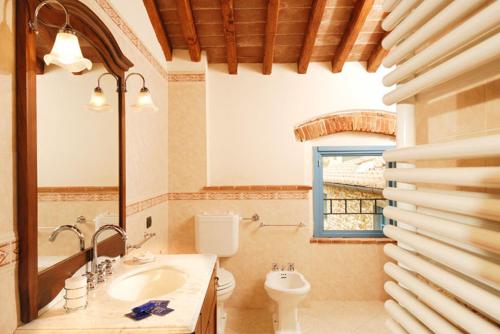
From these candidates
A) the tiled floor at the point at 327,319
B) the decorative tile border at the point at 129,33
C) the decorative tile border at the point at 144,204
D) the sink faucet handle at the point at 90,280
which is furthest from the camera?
the tiled floor at the point at 327,319

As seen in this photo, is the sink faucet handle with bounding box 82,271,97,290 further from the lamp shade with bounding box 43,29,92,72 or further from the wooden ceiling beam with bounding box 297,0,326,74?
the wooden ceiling beam with bounding box 297,0,326,74

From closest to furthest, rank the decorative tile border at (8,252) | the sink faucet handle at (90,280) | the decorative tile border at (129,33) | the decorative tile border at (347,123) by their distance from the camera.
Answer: the decorative tile border at (8,252) < the sink faucet handle at (90,280) < the decorative tile border at (129,33) < the decorative tile border at (347,123)

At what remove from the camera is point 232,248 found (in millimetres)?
3025

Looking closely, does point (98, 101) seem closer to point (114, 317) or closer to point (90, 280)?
point (90, 280)

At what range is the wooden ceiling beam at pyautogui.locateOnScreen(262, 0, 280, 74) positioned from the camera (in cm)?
247

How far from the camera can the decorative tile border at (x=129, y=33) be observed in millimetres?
1814

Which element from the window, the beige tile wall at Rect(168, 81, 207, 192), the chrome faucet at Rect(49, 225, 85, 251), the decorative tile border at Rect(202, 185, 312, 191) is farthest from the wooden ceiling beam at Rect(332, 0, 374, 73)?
the chrome faucet at Rect(49, 225, 85, 251)

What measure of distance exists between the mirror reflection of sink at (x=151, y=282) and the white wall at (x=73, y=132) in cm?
54

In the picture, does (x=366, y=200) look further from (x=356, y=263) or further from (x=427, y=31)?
(x=427, y=31)

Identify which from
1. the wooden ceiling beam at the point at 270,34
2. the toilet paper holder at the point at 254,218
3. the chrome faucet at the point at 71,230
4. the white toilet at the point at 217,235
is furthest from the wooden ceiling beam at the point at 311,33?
the chrome faucet at the point at 71,230

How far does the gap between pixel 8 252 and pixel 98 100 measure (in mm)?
890

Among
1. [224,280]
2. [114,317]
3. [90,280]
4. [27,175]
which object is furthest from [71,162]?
[224,280]

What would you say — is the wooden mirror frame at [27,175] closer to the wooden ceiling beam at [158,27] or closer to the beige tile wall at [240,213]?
the wooden ceiling beam at [158,27]

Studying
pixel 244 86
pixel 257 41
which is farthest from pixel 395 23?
pixel 244 86
